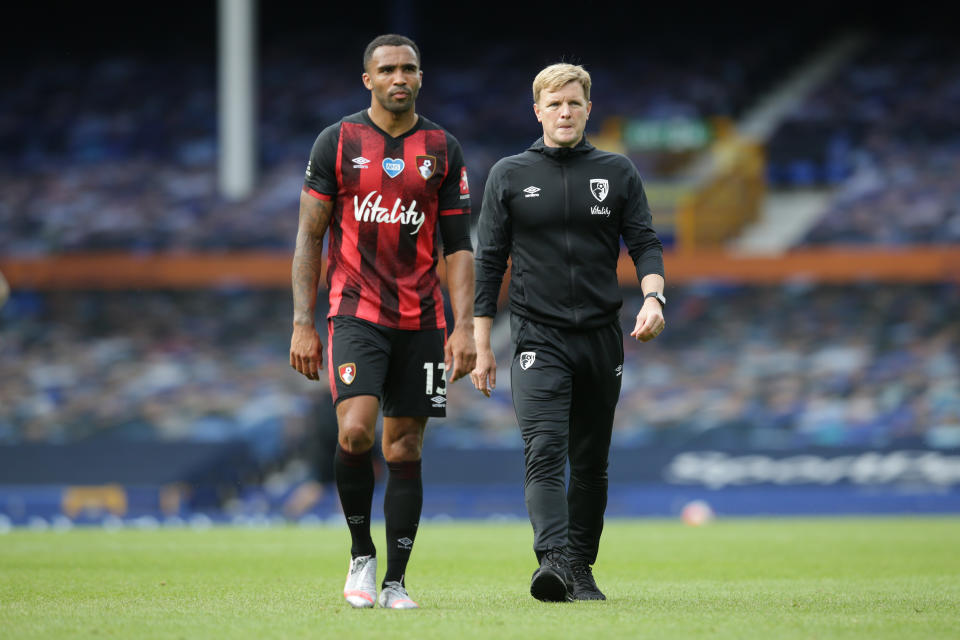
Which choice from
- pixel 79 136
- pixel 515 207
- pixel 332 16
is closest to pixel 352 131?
pixel 515 207

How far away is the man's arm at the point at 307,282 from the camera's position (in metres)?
5.88

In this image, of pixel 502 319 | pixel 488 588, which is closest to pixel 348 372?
pixel 488 588

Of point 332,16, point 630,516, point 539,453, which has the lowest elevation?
point 630,516

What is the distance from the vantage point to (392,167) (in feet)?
19.6

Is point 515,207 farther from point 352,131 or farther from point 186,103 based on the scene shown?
point 186,103

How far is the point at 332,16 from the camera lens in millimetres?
31016

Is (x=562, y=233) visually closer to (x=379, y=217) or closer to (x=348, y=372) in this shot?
(x=379, y=217)

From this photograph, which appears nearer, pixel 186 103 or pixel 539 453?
pixel 539 453

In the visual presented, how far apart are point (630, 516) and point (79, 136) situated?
15140 mm

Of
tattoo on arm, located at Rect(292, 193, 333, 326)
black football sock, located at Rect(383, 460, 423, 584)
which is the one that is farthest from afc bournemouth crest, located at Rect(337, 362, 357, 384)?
black football sock, located at Rect(383, 460, 423, 584)

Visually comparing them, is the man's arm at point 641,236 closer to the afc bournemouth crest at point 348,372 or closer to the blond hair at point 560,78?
the blond hair at point 560,78

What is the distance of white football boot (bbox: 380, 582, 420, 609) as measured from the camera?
5650 millimetres

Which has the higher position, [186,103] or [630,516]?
[186,103]

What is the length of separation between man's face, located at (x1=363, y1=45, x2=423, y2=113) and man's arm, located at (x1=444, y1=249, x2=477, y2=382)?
0.69 metres
